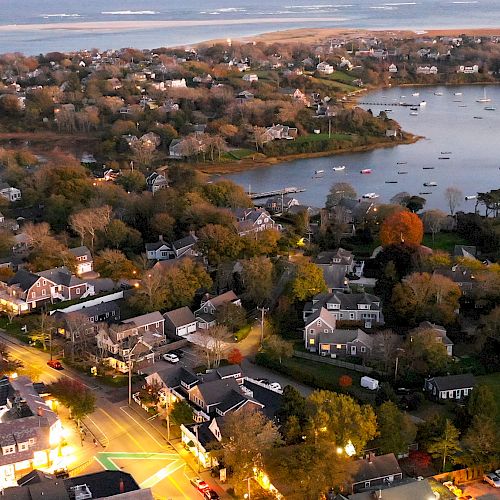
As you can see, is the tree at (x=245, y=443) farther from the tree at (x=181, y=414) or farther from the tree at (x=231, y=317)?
the tree at (x=231, y=317)

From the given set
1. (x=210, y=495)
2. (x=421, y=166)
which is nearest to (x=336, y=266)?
Result: (x=210, y=495)

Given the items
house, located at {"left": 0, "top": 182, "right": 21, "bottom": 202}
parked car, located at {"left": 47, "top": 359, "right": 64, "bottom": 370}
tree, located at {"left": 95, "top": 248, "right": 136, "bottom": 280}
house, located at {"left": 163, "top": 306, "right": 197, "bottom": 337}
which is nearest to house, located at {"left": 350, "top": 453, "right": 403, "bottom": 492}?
house, located at {"left": 163, "top": 306, "right": 197, "bottom": 337}

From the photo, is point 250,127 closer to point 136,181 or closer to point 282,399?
point 136,181

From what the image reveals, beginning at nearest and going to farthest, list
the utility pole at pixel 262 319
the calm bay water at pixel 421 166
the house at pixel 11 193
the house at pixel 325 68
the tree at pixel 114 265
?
the utility pole at pixel 262 319, the tree at pixel 114 265, the house at pixel 11 193, the calm bay water at pixel 421 166, the house at pixel 325 68

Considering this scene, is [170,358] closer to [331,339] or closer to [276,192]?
[331,339]

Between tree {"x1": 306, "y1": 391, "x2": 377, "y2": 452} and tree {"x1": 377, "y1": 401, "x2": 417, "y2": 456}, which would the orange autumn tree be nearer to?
tree {"x1": 377, "y1": 401, "x2": 417, "y2": 456}

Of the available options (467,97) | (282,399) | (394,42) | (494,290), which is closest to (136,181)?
(494,290)

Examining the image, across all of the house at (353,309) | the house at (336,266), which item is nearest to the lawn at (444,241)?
the house at (336,266)
